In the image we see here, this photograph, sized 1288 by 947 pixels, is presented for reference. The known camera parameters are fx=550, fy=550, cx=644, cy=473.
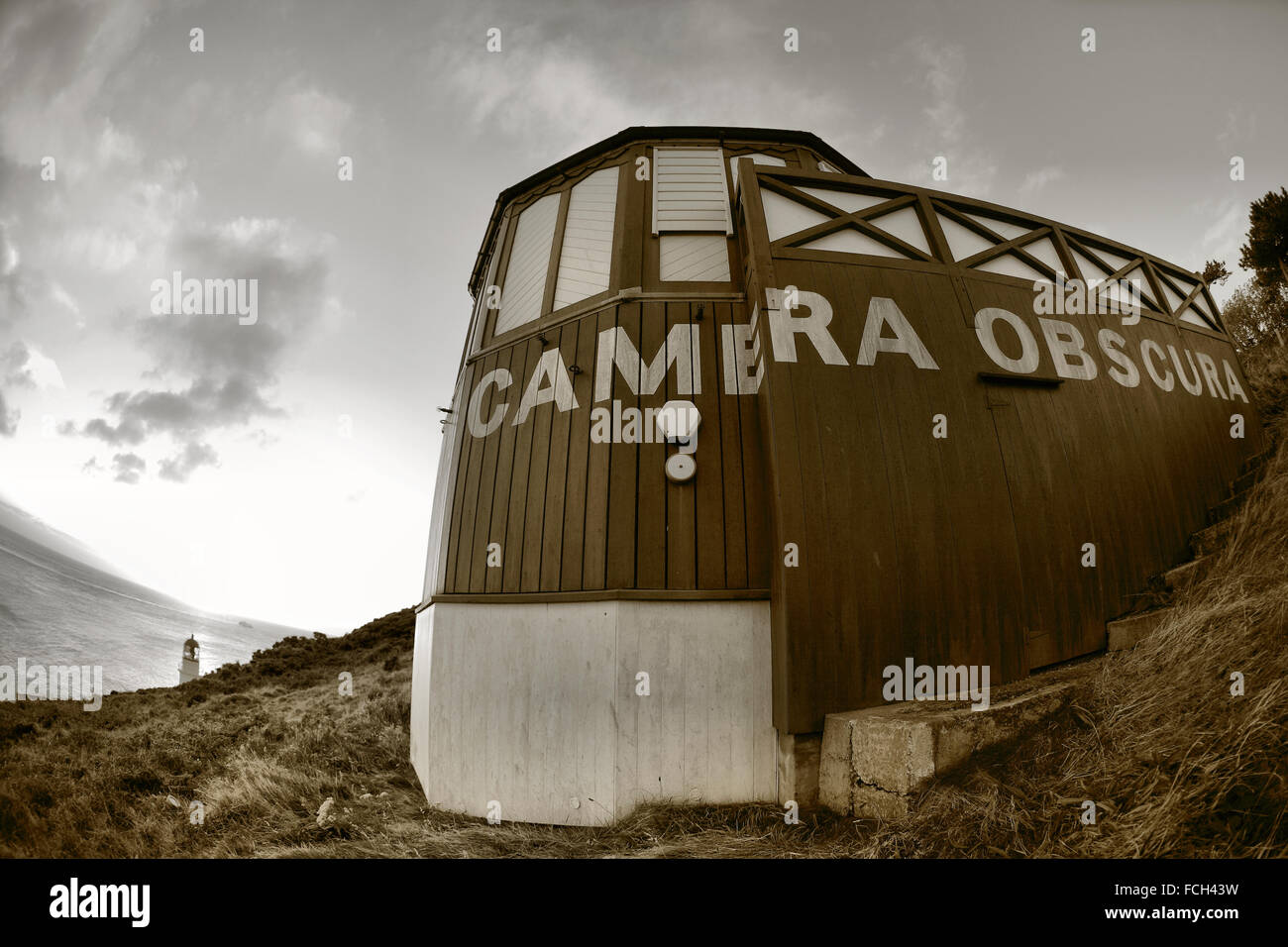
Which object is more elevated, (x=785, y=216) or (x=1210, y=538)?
(x=785, y=216)

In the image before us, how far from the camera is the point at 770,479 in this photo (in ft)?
16.9

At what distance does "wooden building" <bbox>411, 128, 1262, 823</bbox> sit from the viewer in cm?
490

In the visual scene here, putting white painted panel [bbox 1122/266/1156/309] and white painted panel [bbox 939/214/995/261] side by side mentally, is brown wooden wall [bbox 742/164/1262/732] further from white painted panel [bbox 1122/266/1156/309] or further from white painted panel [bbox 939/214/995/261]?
white painted panel [bbox 1122/266/1156/309]

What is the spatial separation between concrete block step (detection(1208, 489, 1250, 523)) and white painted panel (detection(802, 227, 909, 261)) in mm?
4849

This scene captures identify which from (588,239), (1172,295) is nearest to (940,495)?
(588,239)

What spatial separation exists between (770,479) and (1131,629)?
149 inches

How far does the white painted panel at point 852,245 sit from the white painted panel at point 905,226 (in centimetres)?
24

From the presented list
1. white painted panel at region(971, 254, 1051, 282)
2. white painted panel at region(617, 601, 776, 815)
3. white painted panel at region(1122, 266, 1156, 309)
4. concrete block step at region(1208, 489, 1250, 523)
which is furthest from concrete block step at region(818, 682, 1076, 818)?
white painted panel at region(1122, 266, 1156, 309)

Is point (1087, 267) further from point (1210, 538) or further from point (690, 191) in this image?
point (690, 191)

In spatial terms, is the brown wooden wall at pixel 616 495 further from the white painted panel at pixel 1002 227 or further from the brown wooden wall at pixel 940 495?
the white painted panel at pixel 1002 227

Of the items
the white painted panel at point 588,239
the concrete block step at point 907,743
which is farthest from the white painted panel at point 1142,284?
the white painted panel at point 588,239
